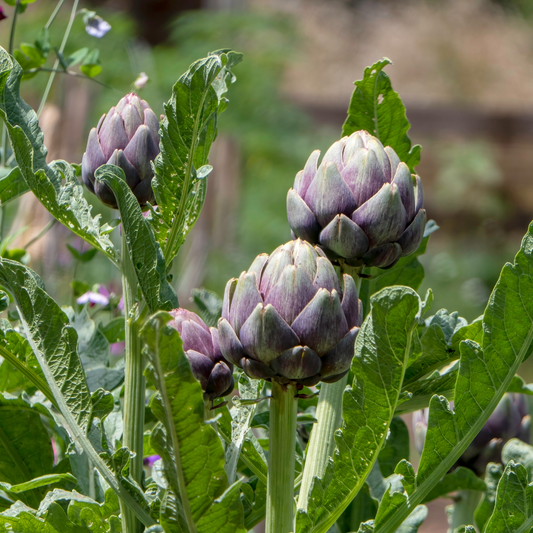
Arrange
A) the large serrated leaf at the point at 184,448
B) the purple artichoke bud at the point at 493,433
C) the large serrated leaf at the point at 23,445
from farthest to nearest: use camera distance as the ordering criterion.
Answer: the purple artichoke bud at the point at 493,433, the large serrated leaf at the point at 23,445, the large serrated leaf at the point at 184,448

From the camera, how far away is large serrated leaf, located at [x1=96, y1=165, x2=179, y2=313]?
9.5 inches

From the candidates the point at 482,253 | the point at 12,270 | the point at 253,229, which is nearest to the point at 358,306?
the point at 12,270

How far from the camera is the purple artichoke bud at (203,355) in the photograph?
0.85ft

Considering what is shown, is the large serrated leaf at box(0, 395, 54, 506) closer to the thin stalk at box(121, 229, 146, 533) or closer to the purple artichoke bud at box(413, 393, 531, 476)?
the thin stalk at box(121, 229, 146, 533)

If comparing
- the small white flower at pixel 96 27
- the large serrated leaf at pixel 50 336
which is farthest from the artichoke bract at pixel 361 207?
the small white flower at pixel 96 27

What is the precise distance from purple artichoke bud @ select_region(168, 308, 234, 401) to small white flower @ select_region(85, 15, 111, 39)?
30 cm

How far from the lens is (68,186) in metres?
0.28

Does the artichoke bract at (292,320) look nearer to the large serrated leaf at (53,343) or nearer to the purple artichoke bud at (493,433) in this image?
the large serrated leaf at (53,343)

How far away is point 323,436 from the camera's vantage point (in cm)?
28

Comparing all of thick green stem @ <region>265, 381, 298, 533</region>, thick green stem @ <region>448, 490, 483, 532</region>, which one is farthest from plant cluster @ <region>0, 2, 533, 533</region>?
thick green stem @ <region>448, 490, 483, 532</region>

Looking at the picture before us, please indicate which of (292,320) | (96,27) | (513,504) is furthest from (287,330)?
(96,27)

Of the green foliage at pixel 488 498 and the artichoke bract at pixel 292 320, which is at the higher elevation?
the artichoke bract at pixel 292 320

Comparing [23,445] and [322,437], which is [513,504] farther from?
[23,445]

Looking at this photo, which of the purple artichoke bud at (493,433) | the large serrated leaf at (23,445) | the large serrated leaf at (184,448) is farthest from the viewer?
the purple artichoke bud at (493,433)
